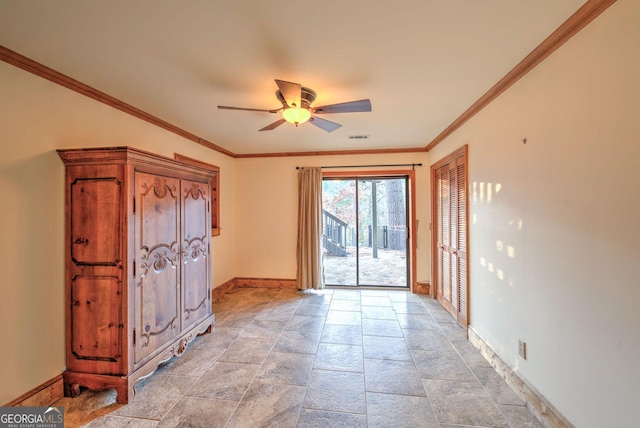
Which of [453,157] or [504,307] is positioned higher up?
[453,157]

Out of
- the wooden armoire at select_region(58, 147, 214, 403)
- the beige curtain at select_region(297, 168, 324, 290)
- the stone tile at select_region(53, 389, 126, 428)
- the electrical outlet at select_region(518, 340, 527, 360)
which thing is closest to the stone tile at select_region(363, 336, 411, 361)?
the electrical outlet at select_region(518, 340, 527, 360)

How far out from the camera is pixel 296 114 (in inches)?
85.7

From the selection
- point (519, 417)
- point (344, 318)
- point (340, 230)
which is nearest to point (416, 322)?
point (344, 318)

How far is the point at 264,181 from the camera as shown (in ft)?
15.8

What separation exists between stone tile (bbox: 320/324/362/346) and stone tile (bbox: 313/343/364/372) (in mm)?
85

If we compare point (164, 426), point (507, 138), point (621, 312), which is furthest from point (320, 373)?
point (507, 138)

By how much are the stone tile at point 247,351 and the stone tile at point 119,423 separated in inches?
31.1

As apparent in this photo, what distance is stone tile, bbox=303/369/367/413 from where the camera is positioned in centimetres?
187

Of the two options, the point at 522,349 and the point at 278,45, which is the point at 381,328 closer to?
the point at 522,349

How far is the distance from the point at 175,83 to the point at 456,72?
2.31 meters

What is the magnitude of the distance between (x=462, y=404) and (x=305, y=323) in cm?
186

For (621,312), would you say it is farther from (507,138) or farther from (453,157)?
(453,157)

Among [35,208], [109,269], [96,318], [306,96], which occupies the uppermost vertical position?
[306,96]

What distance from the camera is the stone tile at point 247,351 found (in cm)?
250
